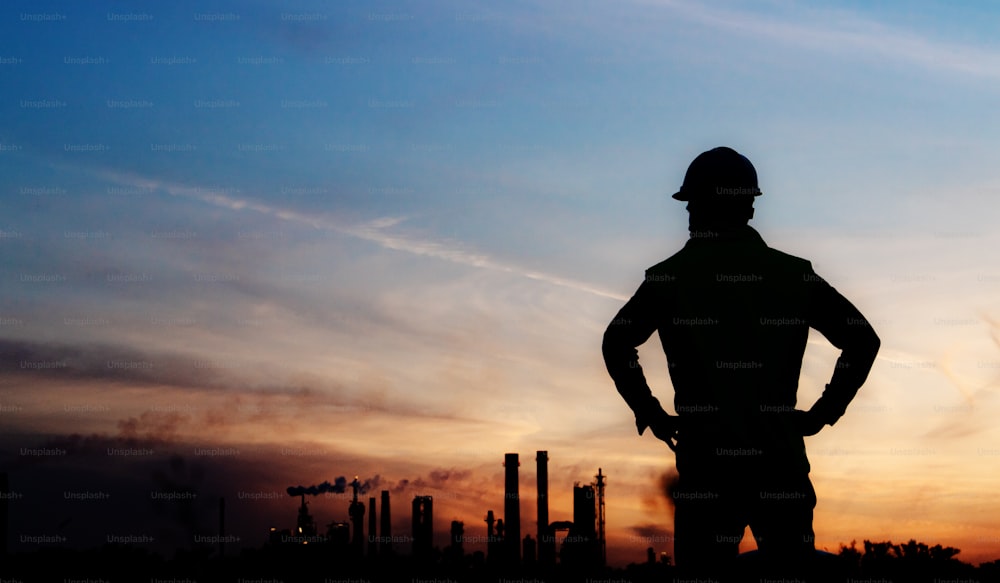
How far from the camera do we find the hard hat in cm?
537

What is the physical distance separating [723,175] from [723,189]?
0.07m

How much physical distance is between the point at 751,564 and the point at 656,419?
793 millimetres

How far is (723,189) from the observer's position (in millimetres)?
5379

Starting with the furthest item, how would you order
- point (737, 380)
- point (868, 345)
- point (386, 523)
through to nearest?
point (386, 523) < point (868, 345) < point (737, 380)

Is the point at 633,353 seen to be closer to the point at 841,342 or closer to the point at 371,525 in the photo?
the point at 841,342

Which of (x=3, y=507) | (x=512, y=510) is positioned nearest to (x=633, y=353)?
(x=3, y=507)

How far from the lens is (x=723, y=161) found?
17.7ft

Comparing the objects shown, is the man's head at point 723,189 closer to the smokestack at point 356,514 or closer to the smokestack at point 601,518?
the smokestack at point 601,518

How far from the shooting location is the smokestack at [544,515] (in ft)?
230

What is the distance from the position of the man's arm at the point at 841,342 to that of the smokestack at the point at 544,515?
213ft

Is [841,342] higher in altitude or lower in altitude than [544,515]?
higher

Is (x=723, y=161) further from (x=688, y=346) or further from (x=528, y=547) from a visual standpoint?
(x=528, y=547)

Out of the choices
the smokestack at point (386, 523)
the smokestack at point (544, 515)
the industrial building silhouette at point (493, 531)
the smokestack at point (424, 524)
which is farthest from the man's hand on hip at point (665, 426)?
the smokestack at point (386, 523)

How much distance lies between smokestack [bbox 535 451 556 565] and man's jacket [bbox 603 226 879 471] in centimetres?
6502
